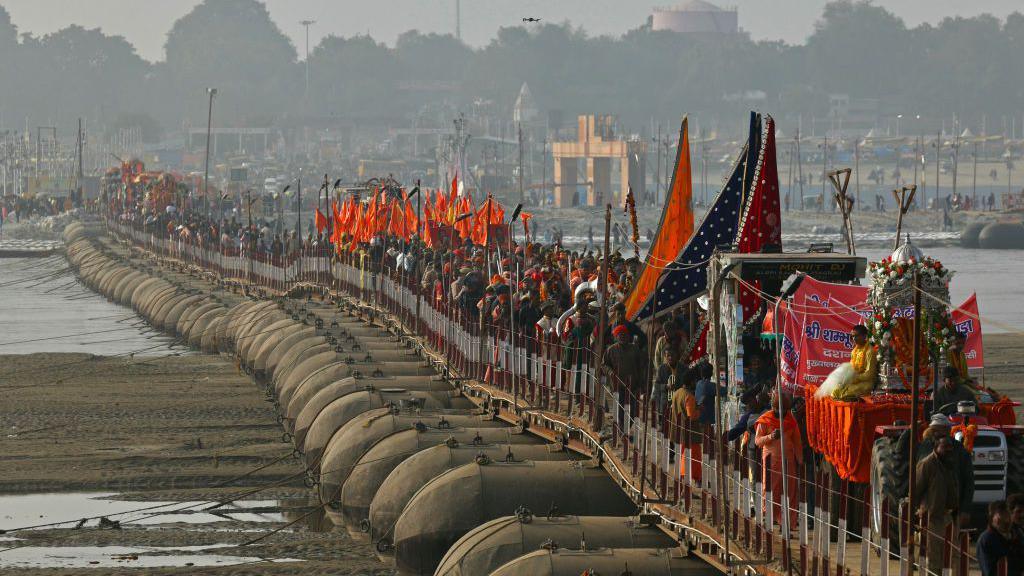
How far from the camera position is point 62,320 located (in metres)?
81.7

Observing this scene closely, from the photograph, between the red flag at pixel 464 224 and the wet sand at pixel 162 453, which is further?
the red flag at pixel 464 224

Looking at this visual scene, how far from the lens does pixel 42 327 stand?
78.8 metres

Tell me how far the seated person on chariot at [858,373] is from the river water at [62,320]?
154 feet

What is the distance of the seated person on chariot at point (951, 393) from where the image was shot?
16562 millimetres

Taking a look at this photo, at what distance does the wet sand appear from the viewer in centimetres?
2980

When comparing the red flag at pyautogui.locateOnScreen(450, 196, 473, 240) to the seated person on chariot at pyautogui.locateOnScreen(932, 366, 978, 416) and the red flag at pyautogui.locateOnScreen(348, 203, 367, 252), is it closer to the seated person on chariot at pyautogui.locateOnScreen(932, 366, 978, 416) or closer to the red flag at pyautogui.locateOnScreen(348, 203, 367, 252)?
the red flag at pyautogui.locateOnScreen(348, 203, 367, 252)

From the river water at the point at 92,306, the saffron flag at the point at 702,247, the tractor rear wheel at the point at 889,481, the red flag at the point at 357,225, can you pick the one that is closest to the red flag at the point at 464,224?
the red flag at the point at 357,225

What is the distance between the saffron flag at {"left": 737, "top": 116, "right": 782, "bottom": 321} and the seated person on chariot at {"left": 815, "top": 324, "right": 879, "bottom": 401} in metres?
6.04

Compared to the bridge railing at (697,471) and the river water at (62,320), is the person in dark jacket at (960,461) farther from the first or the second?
the river water at (62,320)

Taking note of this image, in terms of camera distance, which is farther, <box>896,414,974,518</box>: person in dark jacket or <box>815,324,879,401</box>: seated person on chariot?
<box>815,324,879,401</box>: seated person on chariot

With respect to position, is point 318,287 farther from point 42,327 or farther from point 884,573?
point 884,573

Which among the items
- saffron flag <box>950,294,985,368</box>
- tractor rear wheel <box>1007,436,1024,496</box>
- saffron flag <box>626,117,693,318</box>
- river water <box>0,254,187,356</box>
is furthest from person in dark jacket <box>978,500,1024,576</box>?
river water <box>0,254,187,356</box>

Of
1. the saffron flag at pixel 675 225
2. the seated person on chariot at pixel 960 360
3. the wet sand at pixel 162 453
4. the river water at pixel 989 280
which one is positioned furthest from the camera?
the river water at pixel 989 280

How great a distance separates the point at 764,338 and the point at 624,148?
451 ft
